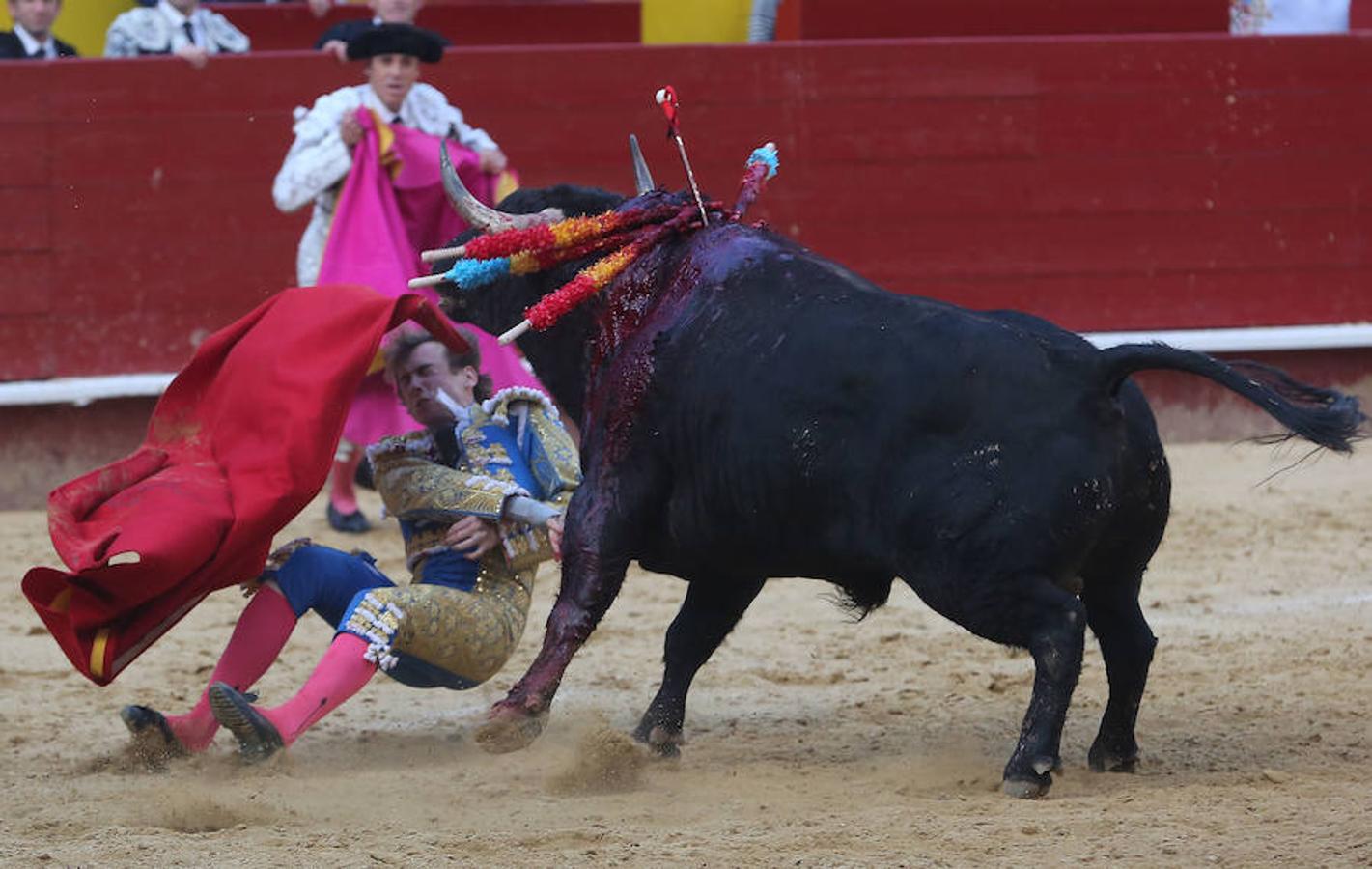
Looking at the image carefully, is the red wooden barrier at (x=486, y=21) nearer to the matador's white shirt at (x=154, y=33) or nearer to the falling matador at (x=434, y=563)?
the matador's white shirt at (x=154, y=33)

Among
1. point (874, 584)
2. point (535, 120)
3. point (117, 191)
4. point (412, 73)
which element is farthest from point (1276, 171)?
point (874, 584)

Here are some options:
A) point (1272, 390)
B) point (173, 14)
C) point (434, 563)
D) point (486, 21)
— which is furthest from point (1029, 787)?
point (486, 21)

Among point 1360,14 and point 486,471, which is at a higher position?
point 1360,14

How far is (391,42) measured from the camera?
6.32 metres

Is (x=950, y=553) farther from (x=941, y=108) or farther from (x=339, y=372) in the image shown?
(x=941, y=108)

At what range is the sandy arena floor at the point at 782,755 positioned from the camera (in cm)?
330

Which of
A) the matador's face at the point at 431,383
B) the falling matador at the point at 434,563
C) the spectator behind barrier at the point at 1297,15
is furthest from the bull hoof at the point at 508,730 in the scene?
the spectator behind barrier at the point at 1297,15

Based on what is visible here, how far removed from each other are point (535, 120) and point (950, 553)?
4.17 metres

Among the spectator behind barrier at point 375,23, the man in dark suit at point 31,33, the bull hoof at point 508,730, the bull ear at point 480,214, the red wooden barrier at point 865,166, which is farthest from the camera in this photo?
the red wooden barrier at point 865,166

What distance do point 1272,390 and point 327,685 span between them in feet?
5.67

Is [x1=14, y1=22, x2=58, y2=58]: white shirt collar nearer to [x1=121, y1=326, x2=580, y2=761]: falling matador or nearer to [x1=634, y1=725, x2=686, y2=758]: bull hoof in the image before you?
[x1=121, y1=326, x2=580, y2=761]: falling matador

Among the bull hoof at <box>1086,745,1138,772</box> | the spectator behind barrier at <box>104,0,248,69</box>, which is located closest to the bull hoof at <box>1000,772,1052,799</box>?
the bull hoof at <box>1086,745,1138,772</box>

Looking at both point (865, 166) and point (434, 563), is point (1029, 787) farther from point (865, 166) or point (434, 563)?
point (865, 166)

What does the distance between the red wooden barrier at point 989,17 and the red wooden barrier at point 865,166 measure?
265 mm
